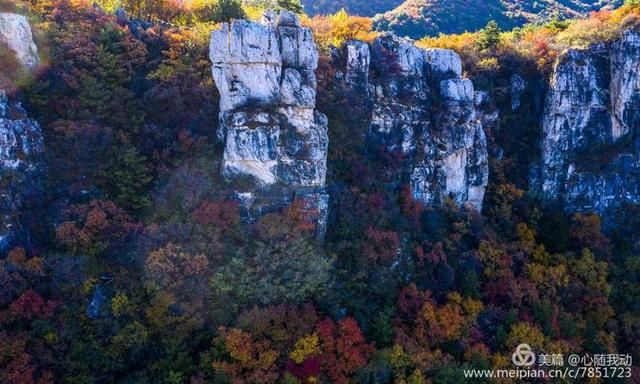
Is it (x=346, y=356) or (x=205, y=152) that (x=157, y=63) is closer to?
(x=205, y=152)

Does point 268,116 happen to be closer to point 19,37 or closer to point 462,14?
point 19,37

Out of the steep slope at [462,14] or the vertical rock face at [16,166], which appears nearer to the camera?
the vertical rock face at [16,166]

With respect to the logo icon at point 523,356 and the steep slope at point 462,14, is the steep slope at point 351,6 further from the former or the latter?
the logo icon at point 523,356

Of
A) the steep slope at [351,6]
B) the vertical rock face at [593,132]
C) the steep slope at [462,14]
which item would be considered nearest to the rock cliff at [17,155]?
the vertical rock face at [593,132]

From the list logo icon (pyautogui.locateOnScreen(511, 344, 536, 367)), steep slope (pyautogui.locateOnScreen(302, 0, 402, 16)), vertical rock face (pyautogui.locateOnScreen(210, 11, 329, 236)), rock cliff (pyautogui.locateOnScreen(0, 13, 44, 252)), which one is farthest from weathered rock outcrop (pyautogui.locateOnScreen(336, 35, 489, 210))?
steep slope (pyautogui.locateOnScreen(302, 0, 402, 16))

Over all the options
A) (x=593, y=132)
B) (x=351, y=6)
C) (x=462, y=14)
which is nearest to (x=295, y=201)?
(x=593, y=132)

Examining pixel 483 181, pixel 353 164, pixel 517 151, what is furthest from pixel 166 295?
pixel 517 151
